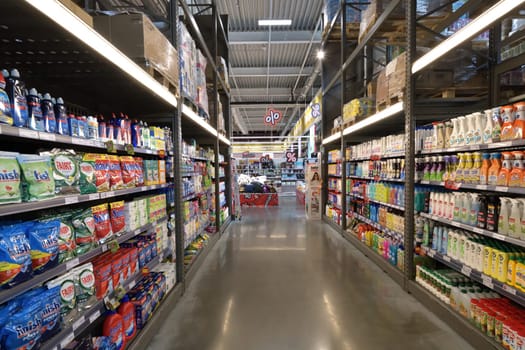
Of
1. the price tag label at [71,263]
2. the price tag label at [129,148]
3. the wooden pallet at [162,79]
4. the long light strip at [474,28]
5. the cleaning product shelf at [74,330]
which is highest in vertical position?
the long light strip at [474,28]

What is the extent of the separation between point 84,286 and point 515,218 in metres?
2.94

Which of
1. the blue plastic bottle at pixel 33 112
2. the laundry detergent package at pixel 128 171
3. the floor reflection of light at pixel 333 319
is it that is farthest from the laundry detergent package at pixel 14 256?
the floor reflection of light at pixel 333 319

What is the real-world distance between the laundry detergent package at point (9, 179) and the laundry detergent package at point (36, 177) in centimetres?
4

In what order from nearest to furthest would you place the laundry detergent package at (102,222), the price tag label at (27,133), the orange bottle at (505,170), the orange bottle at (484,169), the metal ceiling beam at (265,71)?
the price tag label at (27,133) < the laundry detergent package at (102,222) < the orange bottle at (505,170) < the orange bottle at (484,169) < the metal ceiling beam at (265,71)

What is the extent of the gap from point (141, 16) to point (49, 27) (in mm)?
899

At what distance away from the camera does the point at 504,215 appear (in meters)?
2.12

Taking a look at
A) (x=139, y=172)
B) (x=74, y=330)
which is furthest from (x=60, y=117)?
(x=74, y=330)

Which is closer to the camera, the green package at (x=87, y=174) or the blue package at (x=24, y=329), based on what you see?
the blue package at (x=24, y=329)

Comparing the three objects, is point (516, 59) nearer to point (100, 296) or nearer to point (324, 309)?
point (324, 309)

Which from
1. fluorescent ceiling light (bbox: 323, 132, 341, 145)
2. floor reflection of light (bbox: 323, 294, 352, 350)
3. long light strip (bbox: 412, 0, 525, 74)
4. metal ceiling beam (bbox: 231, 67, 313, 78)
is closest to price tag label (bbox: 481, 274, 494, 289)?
floor reflection of light (bbox: 323, 294, 352, 350)

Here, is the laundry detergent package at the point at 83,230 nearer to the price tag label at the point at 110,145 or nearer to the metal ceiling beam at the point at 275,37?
the price tag label at the point at 110,145

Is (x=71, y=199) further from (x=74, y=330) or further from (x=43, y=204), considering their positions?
(x=74, y=330)

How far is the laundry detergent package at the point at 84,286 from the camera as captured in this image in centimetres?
169

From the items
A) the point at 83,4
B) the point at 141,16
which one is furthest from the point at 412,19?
the point at 83,4
